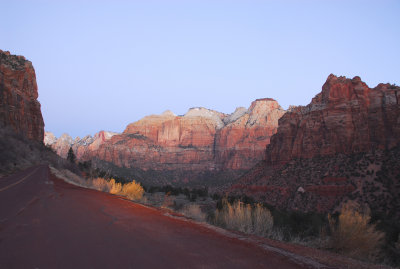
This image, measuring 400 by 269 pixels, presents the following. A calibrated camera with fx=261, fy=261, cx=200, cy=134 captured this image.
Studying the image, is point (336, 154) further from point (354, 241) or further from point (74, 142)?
point (74, 142)

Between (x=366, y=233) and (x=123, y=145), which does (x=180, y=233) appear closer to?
(x=366, y=233)

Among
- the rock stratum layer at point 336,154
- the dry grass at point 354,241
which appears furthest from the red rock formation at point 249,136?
the dry grass at point 354,241

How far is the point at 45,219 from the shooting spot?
6348 millimetres

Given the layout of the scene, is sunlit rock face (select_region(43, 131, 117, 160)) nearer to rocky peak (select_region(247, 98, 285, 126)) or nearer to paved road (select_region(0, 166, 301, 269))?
rocky peak (select_region(247, 98, 285, 126))

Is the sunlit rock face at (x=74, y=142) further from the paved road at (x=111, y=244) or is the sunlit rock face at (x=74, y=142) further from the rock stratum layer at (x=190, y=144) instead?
the paved road at (x=111, y=244)

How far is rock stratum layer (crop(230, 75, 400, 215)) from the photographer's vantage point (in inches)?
1344

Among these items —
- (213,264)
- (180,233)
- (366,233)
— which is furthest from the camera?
(366,233)

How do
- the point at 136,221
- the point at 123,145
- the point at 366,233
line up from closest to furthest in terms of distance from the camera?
the point at 136,221, the point at 366,233, the point at 123,145

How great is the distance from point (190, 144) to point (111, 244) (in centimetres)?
12623

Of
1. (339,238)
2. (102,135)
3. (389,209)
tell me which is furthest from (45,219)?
(102,135)

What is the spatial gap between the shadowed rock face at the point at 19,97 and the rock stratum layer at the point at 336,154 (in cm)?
4089

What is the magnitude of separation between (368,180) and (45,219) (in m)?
37.8

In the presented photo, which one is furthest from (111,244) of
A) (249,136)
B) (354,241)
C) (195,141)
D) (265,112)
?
(195,141)

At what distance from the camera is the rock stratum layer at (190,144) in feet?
346
